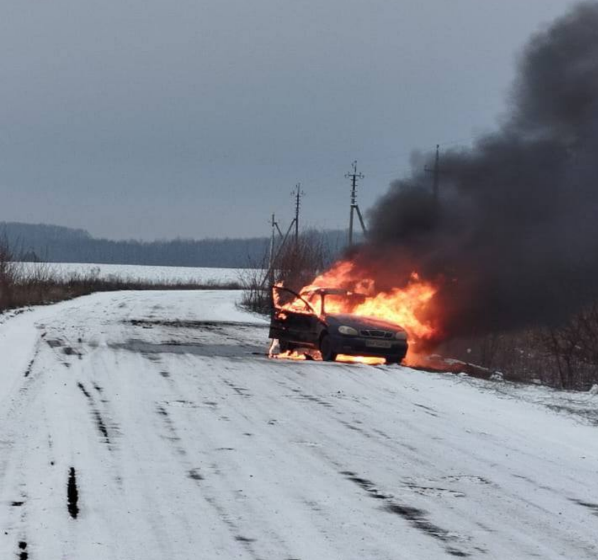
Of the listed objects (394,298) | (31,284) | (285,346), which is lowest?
(285,346)

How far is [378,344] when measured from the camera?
18.0 metres

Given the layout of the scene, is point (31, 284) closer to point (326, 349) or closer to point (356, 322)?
point (326, 349)

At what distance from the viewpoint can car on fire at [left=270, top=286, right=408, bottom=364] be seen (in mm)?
17953

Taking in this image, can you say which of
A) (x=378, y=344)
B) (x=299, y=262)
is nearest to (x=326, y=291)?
(x=378, y=344)

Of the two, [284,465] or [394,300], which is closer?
[284,465]

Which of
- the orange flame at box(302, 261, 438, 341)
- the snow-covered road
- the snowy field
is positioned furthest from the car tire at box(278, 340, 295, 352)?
the snowy field

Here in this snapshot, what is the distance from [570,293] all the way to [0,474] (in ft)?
62.5

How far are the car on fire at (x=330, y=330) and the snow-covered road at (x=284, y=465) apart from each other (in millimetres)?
1871

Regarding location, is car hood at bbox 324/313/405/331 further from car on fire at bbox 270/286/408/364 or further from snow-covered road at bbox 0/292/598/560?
snow-covered road at bbox 0/292/598/560

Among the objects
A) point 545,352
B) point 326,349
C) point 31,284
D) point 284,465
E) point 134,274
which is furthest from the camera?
point 134,274

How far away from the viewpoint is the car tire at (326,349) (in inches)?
714

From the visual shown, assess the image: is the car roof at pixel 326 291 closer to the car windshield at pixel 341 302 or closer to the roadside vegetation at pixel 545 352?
the car windshield at pixel 341 302

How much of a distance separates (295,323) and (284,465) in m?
10.9

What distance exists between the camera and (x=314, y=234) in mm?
40875
